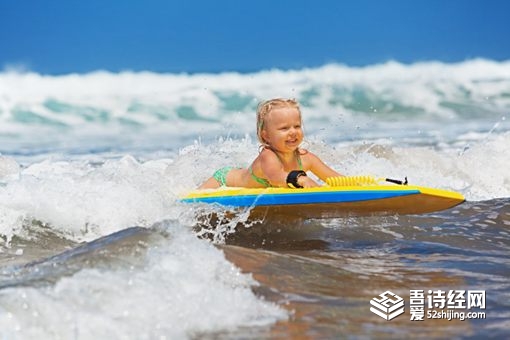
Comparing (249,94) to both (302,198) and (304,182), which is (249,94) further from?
(302,198)

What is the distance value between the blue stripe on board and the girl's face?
435 mm

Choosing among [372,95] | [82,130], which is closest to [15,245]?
[82,130]

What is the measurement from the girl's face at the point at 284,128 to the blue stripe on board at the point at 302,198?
0.44 m

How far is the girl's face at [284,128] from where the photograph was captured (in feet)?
14.7

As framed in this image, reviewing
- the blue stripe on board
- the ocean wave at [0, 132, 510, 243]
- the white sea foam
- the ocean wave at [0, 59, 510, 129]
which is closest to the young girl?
the blue stripe on board

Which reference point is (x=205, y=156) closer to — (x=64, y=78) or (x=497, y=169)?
(x=497, y=169)

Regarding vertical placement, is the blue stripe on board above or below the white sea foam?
above

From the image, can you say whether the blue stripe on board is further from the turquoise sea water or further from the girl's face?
the girl's face

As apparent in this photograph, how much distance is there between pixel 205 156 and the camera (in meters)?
6.05

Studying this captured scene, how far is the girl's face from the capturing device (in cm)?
447

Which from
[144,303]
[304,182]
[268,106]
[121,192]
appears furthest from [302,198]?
[144,303]

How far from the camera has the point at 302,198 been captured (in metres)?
4.09

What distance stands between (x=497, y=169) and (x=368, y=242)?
4126mm

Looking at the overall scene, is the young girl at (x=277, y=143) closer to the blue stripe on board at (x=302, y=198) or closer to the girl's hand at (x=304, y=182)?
the girl's hand at (x=304, y=182)
